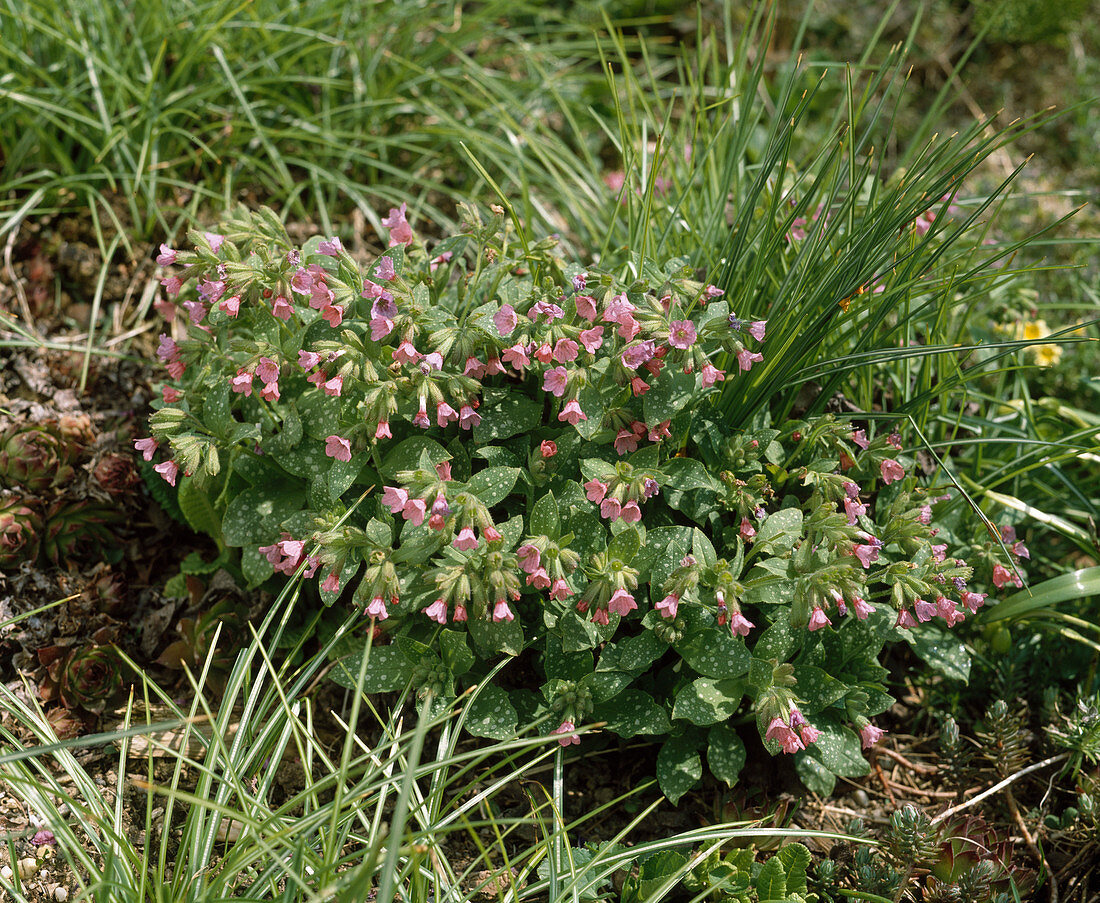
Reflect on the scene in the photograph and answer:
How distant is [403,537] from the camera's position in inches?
70.9

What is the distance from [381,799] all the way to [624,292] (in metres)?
1.11

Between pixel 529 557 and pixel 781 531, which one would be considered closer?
pixel 529 557

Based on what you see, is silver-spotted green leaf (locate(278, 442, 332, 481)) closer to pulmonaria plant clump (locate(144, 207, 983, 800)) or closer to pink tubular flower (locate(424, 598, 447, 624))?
pulmonaria plant clump (locate(144, 207, 983, 800))

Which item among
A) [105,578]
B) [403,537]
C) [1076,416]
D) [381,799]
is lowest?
[105,578]

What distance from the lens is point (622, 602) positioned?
67.1 inches

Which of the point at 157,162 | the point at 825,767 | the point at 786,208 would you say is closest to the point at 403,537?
the point at 825,767

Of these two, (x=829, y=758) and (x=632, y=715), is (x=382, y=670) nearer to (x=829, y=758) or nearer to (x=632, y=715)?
(x=632, y=715)

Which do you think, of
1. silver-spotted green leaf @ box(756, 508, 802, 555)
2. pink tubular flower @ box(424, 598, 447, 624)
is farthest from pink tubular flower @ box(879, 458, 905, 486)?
pink tubular flower @ box(424, 598, 447, 624)

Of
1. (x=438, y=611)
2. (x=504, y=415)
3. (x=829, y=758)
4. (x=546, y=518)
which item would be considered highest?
(x=504, y=415)

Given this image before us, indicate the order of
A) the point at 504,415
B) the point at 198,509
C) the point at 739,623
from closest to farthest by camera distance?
the point at 739,623 < the point at 504,415 < the point at 198,509

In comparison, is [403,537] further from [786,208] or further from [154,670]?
[786,208]

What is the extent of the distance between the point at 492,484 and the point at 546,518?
0.14 m

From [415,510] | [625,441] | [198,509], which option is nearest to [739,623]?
[625,441]

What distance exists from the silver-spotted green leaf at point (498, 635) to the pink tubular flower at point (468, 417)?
419mm
